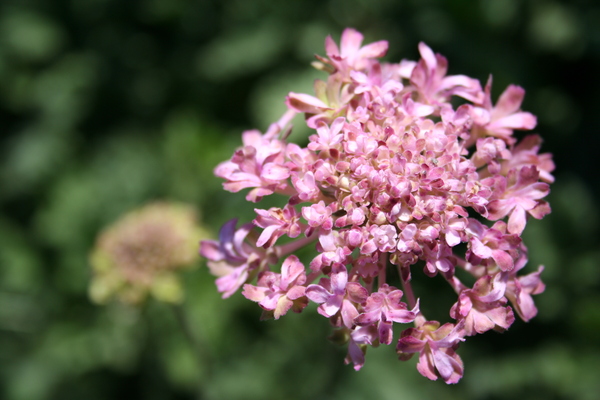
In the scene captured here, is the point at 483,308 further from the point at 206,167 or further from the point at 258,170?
the point at 206,167

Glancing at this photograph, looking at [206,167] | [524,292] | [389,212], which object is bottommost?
[206,167]

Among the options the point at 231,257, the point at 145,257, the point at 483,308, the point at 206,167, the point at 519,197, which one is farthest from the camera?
the point at 206,167

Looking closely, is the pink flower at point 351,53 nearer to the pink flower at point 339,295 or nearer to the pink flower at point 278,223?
the pink flower at point 278,223

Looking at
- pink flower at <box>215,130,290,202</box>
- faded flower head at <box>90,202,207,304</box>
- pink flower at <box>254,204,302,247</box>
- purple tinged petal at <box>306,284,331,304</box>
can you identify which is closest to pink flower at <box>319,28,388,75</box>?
pink flower at <box>215,130,290,202</box>

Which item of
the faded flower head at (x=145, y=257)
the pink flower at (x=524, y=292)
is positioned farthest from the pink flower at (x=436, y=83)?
the faded flower head at (x=145, y=257)

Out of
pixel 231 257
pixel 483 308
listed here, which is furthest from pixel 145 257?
pixel 483 308

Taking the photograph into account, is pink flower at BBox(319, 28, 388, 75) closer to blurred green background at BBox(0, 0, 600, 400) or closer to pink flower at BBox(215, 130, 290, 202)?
pink flower at BBox(215, 130, 290, 202)

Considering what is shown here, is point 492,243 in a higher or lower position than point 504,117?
lower

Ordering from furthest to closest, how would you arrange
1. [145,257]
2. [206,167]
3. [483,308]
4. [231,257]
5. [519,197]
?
[206,167] < [145,257] < [231,257] < [519,197] < [483,308]
